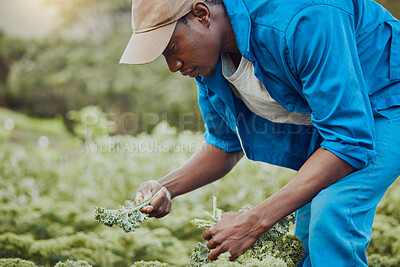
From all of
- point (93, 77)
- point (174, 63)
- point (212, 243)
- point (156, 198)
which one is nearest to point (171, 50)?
point (174, 63)

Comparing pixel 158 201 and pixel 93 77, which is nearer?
pixel 158 201

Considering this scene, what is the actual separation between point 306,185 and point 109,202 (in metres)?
3.15

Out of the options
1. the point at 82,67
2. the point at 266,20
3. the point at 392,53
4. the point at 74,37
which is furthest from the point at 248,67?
the point at 74,37

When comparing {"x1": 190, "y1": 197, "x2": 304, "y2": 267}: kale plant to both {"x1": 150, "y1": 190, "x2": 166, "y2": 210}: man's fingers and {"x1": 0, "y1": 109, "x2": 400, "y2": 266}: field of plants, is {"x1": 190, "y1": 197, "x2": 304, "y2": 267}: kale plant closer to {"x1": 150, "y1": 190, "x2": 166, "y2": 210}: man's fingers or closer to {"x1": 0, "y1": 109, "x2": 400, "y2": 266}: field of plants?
{"x1": 150, "y1": 190, "x2": 166, "y2": 210}: man's fingers

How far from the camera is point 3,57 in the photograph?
1011 cm

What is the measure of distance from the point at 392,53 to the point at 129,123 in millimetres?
7148

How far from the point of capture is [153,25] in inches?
79.0

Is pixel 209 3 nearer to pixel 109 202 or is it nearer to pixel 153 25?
pixel 153 25

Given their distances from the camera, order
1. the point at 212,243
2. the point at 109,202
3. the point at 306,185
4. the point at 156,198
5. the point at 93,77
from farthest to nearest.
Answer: the point at 93,77
the point at 109,202
the point at 156,198
the point at 212,243
the point at 306,185

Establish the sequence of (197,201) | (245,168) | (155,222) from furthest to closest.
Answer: (245,168) < (197,201) < (155,222)

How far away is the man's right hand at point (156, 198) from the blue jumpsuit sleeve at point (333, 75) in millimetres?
835

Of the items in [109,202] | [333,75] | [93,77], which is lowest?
[93,77]

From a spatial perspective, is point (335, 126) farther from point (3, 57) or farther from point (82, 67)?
point (3, 57)

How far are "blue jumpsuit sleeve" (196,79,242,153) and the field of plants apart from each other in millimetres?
708
